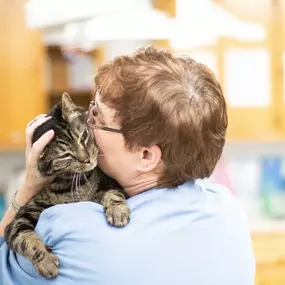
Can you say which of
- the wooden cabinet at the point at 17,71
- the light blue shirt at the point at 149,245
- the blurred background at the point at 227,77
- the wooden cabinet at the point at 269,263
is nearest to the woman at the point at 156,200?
the light blue shirt at the point at 149,245

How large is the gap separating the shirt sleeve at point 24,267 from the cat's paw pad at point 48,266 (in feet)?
0.09

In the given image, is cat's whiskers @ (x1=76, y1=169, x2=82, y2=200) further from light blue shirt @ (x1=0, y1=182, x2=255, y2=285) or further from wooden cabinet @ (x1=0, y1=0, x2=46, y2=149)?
wooden cabinet @ (x1=0, y1=0, x2=46, y2=149)

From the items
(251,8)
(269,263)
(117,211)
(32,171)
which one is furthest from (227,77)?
(117,211)

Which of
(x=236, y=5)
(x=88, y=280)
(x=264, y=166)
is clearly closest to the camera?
(x=88, y=280)

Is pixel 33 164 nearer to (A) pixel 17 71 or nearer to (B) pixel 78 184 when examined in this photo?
(B) pixel 78 184

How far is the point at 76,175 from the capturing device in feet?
4.91

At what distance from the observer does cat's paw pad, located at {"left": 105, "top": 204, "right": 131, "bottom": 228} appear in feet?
3.94

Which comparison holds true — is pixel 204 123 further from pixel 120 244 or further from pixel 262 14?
pixel 262 14

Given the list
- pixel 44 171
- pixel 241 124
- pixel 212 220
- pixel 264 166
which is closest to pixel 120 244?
pixel 212 220

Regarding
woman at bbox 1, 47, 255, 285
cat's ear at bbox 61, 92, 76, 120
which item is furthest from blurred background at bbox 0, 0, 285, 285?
woman at bbox 1, 47, 255, 285

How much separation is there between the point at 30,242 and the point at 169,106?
1.37 ft

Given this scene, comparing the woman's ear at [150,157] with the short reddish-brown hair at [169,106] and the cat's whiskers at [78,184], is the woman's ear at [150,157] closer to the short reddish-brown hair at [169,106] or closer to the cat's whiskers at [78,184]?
the short reddish-brown hair at [169,106]

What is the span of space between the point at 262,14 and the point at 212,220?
8.60 ft

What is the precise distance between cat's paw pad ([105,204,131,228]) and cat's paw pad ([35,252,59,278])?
137mm
